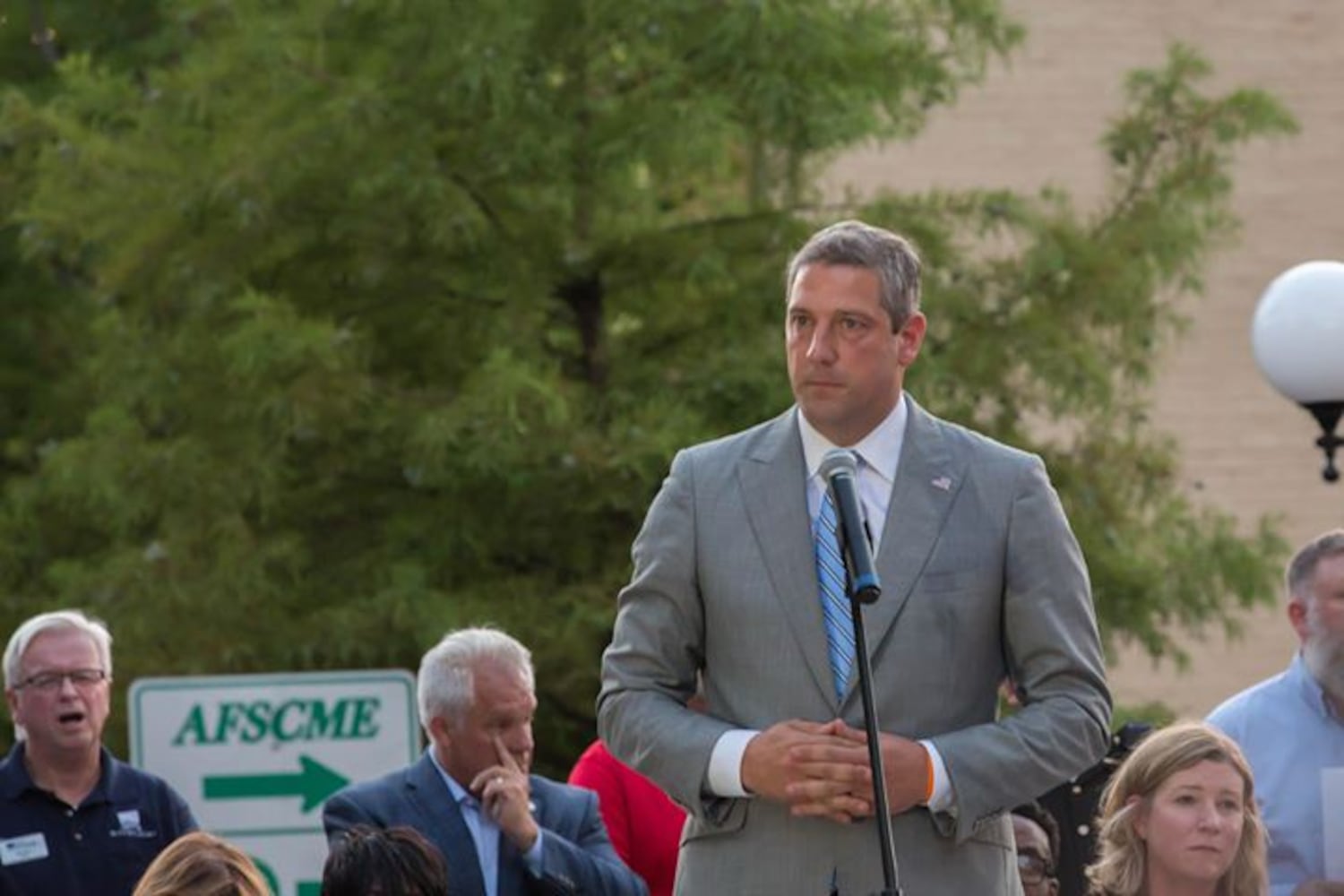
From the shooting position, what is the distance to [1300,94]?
1905 cm

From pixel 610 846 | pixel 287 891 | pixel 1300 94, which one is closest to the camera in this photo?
pixel 610 846

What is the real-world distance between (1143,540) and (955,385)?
1.33 meters

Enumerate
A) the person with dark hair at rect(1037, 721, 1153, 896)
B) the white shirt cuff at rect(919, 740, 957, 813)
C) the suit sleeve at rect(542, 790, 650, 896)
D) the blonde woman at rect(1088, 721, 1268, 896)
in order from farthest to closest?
the person with dark hair at rect(1037, 721, 1153, 896) → the suit sleeve at rect(542, 790, 650, 896) → the blonde woman at rect(1088, 721, 1268, 896) → the white shirt cuff at rect(919, 740, 957, 813)

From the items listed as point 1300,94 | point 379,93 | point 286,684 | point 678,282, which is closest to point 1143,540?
point 678,282

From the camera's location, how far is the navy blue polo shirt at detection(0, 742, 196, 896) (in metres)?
7.92

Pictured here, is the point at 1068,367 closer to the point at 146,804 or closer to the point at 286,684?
the point at 286,684

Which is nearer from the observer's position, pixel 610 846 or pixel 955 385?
pixel 610 846

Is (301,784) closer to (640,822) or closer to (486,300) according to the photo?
(640,822)

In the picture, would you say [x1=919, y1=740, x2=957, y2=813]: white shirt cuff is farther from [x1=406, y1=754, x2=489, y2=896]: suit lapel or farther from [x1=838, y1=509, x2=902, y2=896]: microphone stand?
[x1=406, y1=754, x2=489, y2=896]: suit lapel

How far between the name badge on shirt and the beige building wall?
1109cm

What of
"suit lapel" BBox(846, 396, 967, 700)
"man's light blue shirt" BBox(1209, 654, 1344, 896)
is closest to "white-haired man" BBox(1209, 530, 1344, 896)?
"man's light blue shirt" BBox(1209, 654, 1344, 896)

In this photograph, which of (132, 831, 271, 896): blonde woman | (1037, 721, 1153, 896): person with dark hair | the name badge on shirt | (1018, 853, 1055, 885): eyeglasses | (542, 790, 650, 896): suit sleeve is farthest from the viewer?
the name badge on shirt

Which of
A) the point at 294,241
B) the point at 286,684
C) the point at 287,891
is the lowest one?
the point at 287,891

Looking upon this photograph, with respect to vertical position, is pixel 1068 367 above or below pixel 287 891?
above
